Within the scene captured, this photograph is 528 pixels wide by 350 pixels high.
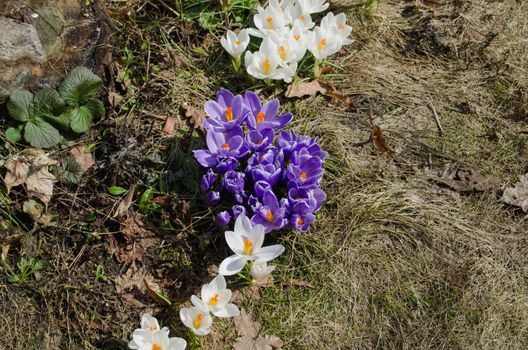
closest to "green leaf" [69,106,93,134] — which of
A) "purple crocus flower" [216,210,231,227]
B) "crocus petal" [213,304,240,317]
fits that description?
"purple crocus flower" [216,210,231,227]

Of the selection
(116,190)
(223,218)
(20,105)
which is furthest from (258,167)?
(20,105)

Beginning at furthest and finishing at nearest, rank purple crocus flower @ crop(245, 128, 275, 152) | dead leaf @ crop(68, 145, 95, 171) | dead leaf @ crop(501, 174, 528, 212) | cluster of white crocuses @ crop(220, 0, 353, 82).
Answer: cluster of white crocuses @ crop(220, 0, 353, 82), dead leaf @ crop(501, 174, 528, 212), dead leaf @ crop(68, 145, 95, 171), purple crocus flower @ crop(245, 128, 275, 152)

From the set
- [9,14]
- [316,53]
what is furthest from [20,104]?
[316,53]

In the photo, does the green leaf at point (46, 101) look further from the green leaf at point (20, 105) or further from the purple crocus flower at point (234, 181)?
the purple crocus flower at point (234, 181)

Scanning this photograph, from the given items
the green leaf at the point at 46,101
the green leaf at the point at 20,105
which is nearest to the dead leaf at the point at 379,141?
the green leaf at the point at 46,101

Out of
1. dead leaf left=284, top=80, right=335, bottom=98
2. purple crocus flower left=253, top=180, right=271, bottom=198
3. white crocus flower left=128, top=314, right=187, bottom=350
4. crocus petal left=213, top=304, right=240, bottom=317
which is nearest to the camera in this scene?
white crocus flower left=128, top=314, right=187, bottom=350

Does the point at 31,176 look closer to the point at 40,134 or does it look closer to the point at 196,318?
the point at 40,134

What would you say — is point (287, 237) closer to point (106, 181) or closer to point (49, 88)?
point (106, 181)

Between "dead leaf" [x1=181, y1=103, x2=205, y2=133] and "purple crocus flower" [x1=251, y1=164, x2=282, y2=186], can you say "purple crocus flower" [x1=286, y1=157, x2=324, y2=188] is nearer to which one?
"purple crocus flower" [x1=251, y1=164, x2=282, y2=186]
